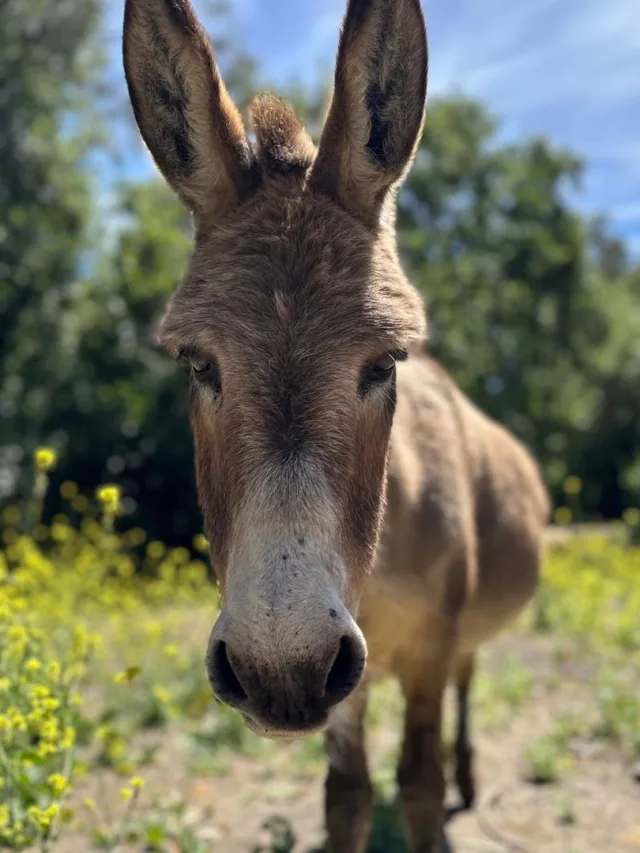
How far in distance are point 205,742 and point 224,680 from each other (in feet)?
12.3

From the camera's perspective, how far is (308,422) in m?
1.99

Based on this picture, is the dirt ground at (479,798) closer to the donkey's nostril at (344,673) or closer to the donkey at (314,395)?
the donkey at (314,395)

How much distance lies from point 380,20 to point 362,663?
198cm

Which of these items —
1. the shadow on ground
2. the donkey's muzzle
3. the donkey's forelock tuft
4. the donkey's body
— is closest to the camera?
the donkey's muzzle

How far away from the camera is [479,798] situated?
15.4 ft

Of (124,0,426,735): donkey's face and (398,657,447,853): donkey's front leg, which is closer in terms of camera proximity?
(124,0,426,735): donkey's face

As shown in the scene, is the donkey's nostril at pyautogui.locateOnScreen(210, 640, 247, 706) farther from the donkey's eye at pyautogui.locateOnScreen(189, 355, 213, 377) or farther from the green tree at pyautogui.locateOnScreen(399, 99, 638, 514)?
the green tree at pyautogui.locateOnScreen(399, 99, 638, 514)

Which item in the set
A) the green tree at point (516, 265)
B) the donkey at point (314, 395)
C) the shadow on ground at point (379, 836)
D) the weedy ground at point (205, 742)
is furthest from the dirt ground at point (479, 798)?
the green tree at point (516, 265)

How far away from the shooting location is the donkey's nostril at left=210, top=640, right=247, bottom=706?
175 cm

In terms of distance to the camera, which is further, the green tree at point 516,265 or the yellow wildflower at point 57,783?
the green tree at point 516,265

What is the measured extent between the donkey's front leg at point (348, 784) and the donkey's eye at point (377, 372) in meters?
1.66

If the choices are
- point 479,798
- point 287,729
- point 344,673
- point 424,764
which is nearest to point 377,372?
point 344,673

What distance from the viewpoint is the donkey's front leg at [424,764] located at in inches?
132

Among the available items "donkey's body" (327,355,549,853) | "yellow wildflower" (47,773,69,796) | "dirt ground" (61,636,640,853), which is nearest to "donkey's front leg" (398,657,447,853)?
"donkey's body" (327,355,549,853)
